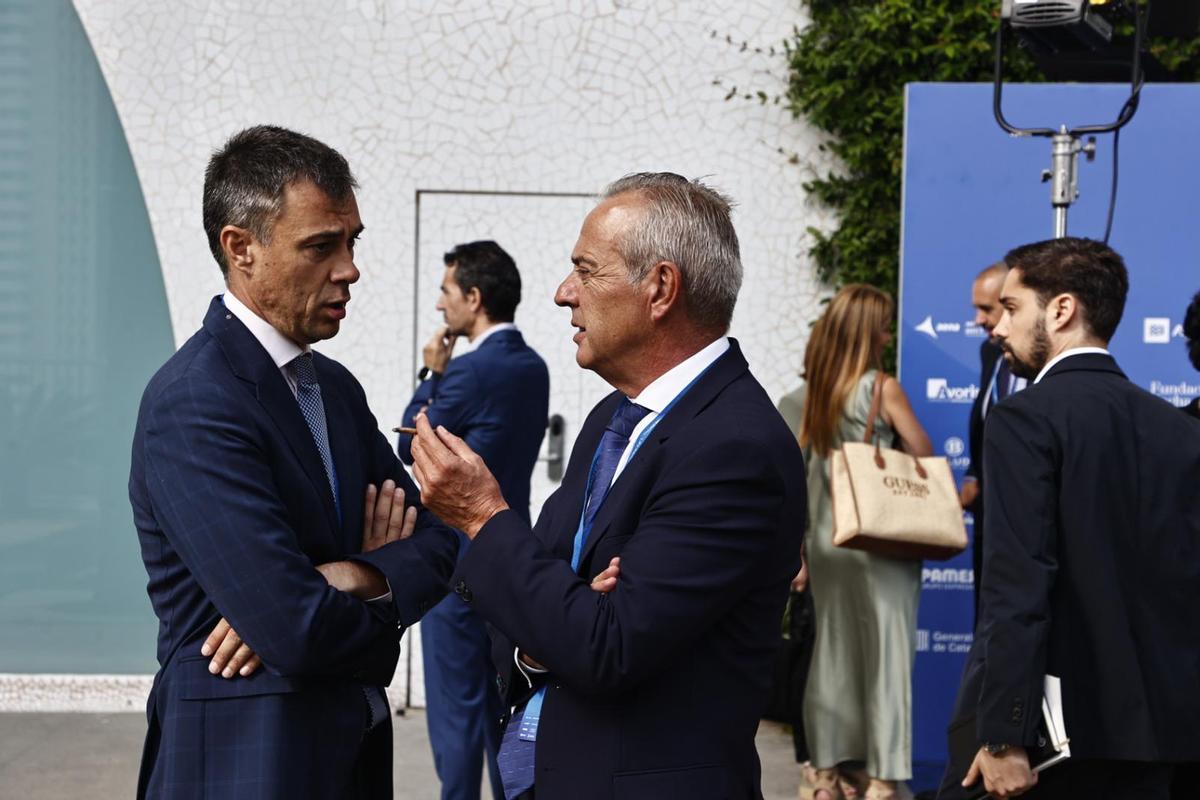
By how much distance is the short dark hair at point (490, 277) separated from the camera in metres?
4.86

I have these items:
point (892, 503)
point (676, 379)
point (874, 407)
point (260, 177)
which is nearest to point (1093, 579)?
point (676, 379)

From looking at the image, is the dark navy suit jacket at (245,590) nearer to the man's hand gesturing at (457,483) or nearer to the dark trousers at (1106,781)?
the man's hand gesturing at (457,483)

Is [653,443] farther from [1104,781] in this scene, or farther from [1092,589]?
[1104,781]

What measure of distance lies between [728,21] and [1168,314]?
2.37m

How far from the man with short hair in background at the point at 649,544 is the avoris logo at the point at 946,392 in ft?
11.0

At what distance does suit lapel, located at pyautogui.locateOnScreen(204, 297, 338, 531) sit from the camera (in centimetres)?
228

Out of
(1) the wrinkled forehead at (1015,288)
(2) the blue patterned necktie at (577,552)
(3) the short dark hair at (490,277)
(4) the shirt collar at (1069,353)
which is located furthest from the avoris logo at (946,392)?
→ (2) the blue patterned necktie at (577,552)

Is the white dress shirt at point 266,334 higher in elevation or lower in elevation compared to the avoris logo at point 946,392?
higher

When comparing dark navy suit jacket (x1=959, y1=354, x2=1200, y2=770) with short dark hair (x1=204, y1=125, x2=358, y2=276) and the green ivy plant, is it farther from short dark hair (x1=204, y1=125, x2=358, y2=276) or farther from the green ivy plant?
the green ivy plant

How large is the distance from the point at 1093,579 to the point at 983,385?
94.7 inches

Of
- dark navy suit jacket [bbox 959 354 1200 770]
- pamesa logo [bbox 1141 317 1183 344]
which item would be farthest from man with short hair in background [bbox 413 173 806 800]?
pamesa logo [bbox 1141 317 1183 344]

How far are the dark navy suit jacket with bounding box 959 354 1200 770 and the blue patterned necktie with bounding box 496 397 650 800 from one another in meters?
1.01

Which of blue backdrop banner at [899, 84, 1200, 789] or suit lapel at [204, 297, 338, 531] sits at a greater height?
blue backdrop banner at [899, 84, 1200, 789]

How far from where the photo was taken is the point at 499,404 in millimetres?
4691
